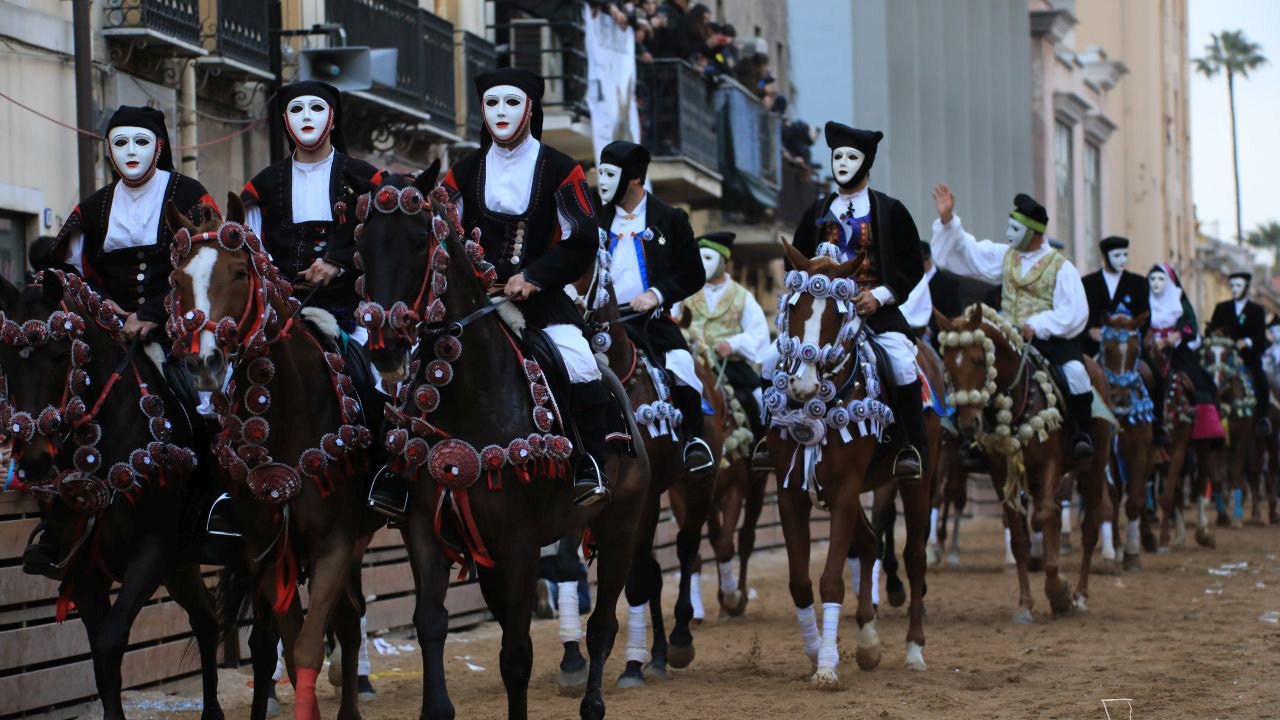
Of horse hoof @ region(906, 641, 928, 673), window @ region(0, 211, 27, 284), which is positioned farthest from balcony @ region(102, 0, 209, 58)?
horse hoof @ region(906, 641, 928, 673)

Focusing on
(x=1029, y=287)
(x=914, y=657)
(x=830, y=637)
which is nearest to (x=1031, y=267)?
(x=1029, y=287)

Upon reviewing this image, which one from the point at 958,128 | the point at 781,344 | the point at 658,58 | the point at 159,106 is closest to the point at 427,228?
the point at 781,344

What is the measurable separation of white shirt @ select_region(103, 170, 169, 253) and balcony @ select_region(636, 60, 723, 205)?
19607 millimetres

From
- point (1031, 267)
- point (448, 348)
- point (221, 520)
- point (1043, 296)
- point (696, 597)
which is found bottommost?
point (696, 597)

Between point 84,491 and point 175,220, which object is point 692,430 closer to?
point 84,491

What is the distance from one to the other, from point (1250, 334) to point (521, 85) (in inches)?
754

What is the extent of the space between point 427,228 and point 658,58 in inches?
903

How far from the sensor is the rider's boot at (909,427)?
41.4ft

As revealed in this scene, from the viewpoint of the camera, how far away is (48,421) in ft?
31.4

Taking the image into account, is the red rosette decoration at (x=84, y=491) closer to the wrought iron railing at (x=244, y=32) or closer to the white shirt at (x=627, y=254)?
the white shirt at (x=627, y=254)

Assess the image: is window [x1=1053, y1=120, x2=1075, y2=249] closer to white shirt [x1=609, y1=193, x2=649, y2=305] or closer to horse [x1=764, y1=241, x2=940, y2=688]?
white shirt [x1=609, y1=193, x2=649, y2=305]

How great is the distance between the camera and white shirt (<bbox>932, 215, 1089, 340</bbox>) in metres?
16.4

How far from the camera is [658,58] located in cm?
3131

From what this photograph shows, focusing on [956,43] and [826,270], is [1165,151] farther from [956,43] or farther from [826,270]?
[826,270]
